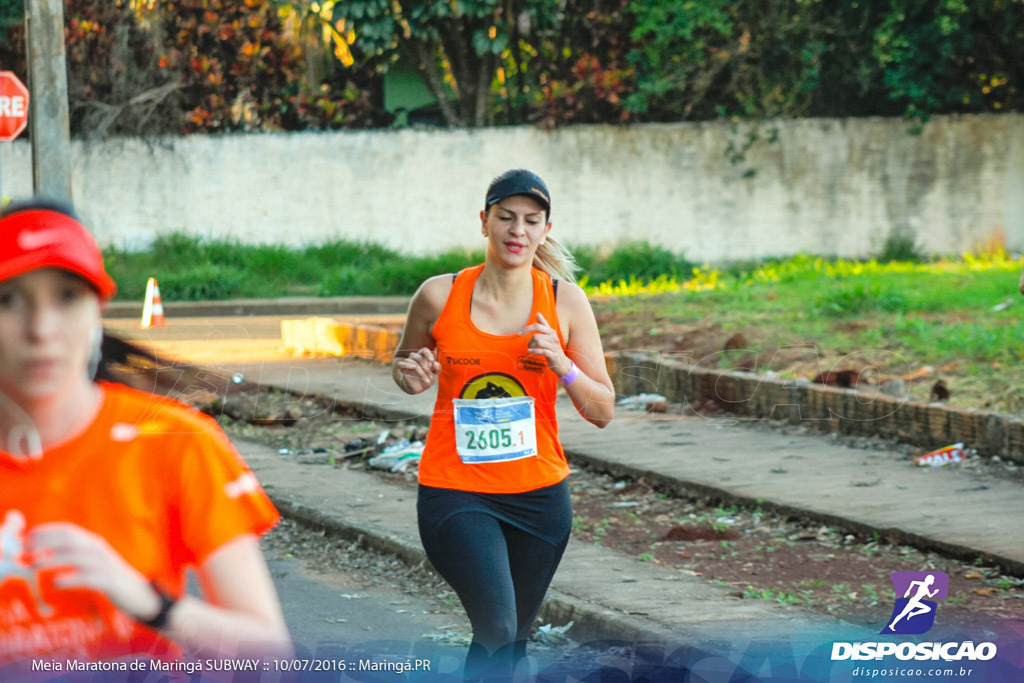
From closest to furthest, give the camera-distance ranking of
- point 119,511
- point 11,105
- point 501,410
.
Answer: point 119,511, point 501,410, point 11,105

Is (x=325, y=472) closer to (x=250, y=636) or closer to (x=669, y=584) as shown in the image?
(x=669, y=584)

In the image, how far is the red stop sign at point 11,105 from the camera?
14.5 m

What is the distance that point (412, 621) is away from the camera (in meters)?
5.65

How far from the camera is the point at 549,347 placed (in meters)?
3.91

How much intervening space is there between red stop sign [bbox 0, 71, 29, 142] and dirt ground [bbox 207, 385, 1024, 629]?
24.7 feet

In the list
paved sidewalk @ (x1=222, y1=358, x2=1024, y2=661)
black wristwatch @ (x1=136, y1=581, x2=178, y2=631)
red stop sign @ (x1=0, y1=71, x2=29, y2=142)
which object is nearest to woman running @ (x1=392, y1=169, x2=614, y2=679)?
paved sidewalk @ (x1=222, y1=358, x2=1024, y2=661)

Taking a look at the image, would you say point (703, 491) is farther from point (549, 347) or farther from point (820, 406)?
point (549, 347)

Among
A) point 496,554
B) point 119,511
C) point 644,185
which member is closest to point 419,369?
point 496,554

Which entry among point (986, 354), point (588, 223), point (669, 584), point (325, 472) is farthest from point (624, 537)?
point (588, 223)

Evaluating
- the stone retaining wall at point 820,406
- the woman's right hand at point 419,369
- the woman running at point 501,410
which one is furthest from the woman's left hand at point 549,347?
the stone retaining wall at point 820,406

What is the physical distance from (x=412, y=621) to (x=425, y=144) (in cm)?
1653

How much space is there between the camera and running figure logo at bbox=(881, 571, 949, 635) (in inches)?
200

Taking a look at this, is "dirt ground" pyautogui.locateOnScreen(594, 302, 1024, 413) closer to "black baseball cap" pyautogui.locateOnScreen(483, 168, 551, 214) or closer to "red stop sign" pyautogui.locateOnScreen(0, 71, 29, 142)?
"black baseball cap" pyautogui.locateOnScreen(483, 168, 551, 214)

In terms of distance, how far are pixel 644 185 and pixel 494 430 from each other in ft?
60.1
